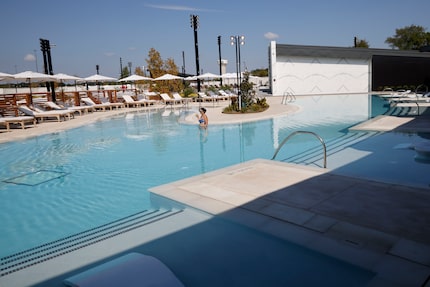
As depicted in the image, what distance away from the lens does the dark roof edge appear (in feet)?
100

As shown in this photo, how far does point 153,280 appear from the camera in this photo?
2.79 meters

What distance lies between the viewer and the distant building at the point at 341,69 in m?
31.3

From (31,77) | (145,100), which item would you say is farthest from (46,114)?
(145,100)

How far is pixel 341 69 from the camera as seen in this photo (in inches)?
1300

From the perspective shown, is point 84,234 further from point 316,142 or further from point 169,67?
point 169,67

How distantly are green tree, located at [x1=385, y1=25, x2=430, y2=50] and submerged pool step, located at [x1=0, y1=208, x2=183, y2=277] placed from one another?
6705 cm

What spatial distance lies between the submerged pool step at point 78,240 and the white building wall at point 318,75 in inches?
1091

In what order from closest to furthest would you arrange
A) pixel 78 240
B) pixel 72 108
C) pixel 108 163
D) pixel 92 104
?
1. pixel 78 240
2. pixel 108 163
3. pixel 72 108
4. pixel 92 104

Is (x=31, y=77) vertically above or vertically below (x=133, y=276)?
above

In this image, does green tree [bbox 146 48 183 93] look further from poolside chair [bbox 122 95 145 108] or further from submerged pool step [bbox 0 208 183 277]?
submerged pool step [bbox 0 208 183 277]

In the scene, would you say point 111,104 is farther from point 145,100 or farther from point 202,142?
point 202,142

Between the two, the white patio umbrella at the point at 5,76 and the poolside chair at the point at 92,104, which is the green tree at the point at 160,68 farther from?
the white patio umbrella at the point at 5,76

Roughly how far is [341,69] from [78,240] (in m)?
33.2

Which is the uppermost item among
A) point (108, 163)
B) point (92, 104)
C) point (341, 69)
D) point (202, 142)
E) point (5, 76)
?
point (341, 69)
